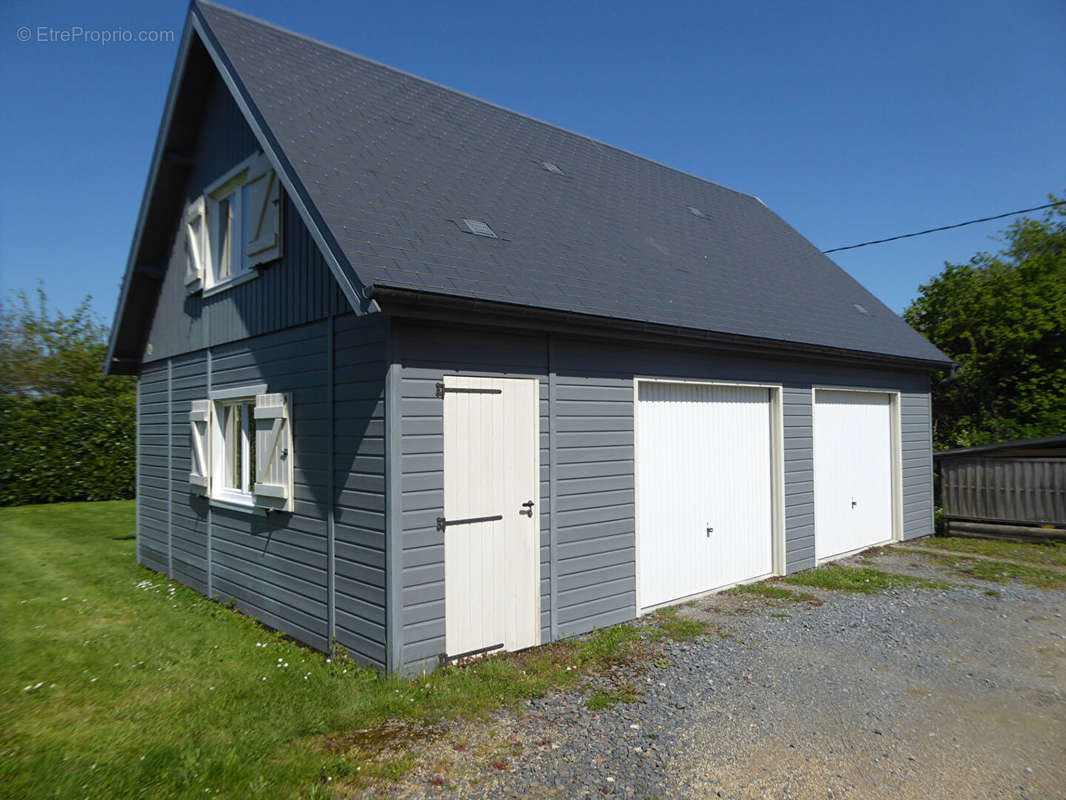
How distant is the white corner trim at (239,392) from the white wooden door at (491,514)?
2.61m

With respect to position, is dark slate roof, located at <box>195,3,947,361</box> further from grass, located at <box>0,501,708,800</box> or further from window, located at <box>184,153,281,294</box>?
grass, located at <box>0,501,708,800</box>

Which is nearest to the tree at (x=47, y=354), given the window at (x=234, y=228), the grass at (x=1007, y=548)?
the window at (x=234, y=228)

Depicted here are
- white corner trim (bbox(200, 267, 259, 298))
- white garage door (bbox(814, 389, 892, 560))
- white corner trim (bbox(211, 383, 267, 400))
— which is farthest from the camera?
white garage door (bbox(814, 389, 892, 560))

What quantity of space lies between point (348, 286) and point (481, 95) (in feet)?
21.5

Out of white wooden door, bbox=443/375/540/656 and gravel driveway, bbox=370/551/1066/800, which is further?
white wooden door, bbox=443/375/540/656

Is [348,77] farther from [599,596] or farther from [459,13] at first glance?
[599,596]

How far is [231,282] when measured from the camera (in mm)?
7574

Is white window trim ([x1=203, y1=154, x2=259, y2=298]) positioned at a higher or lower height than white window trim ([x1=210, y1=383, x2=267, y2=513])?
higher

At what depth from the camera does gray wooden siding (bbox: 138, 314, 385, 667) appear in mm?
5293

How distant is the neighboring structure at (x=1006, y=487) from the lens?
10.6 m

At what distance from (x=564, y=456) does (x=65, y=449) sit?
1518 centimetres

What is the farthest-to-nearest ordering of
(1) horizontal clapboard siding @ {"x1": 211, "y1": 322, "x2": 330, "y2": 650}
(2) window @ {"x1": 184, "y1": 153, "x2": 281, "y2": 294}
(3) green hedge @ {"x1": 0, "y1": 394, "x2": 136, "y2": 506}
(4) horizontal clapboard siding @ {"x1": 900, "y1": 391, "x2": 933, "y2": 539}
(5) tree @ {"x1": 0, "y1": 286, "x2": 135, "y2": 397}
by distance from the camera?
(5) tree @ {"x1": 0, "y1": 286, "x2": 135, "y2": 397}
(3) green hedge @ {"x1": 0, "y1": 394, "x2": 136, "y2": 506}
(4) horizontal clapboard siding @ {"x1": 900, "y1": 391, "x2": 933, "y2": 539}
(2) window @ {"x1": 184, "y1": 153, "x2": 281, "y2": 294}
(1) horizontal clapboard siding @ {"x1": 211, "y1": 322, "x2": 330, "y2": 650}

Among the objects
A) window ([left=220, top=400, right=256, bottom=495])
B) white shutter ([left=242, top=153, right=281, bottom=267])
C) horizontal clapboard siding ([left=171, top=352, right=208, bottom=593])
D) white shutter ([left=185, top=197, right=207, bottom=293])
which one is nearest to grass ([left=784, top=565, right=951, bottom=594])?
window ([left=220, top=400, right=256, bottom=495])

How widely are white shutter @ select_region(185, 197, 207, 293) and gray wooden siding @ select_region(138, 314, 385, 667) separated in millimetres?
903
